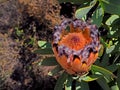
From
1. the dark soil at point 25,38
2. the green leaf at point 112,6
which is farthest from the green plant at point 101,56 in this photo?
the dark soil at point 25,38

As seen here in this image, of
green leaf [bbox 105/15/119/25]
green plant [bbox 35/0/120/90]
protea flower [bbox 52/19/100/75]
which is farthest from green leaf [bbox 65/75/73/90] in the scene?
green leaf [bbox 105/15/119/25]

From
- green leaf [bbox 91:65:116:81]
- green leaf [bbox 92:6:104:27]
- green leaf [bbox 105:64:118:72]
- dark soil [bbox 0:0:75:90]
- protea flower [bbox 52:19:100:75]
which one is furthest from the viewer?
dark soil [bbox 0:0:75:90]

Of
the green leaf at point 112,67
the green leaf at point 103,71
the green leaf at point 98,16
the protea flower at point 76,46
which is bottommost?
the green leaf at point 112,67

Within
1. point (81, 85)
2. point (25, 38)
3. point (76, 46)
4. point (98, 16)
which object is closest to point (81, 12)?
point (98, 16)

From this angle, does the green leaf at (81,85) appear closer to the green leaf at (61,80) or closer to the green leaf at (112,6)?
the green leaf at (61,80)

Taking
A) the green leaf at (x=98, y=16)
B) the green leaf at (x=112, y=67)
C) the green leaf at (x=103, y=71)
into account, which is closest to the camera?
the green leaf at (x=103, y=71)

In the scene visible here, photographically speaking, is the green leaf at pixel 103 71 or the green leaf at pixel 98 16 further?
the green leaf at pixel 98 16

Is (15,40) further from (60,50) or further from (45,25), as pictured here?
(60,50)

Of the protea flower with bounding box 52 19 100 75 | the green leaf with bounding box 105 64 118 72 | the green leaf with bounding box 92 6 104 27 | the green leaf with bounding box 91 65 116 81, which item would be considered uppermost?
the green leaf with bounding box 92 6 104 27

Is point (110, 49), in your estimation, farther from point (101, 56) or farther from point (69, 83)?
point (69, 83)

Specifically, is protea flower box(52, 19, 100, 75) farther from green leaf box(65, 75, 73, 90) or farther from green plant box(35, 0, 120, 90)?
green leaf box(65, 75, 73, 90)
